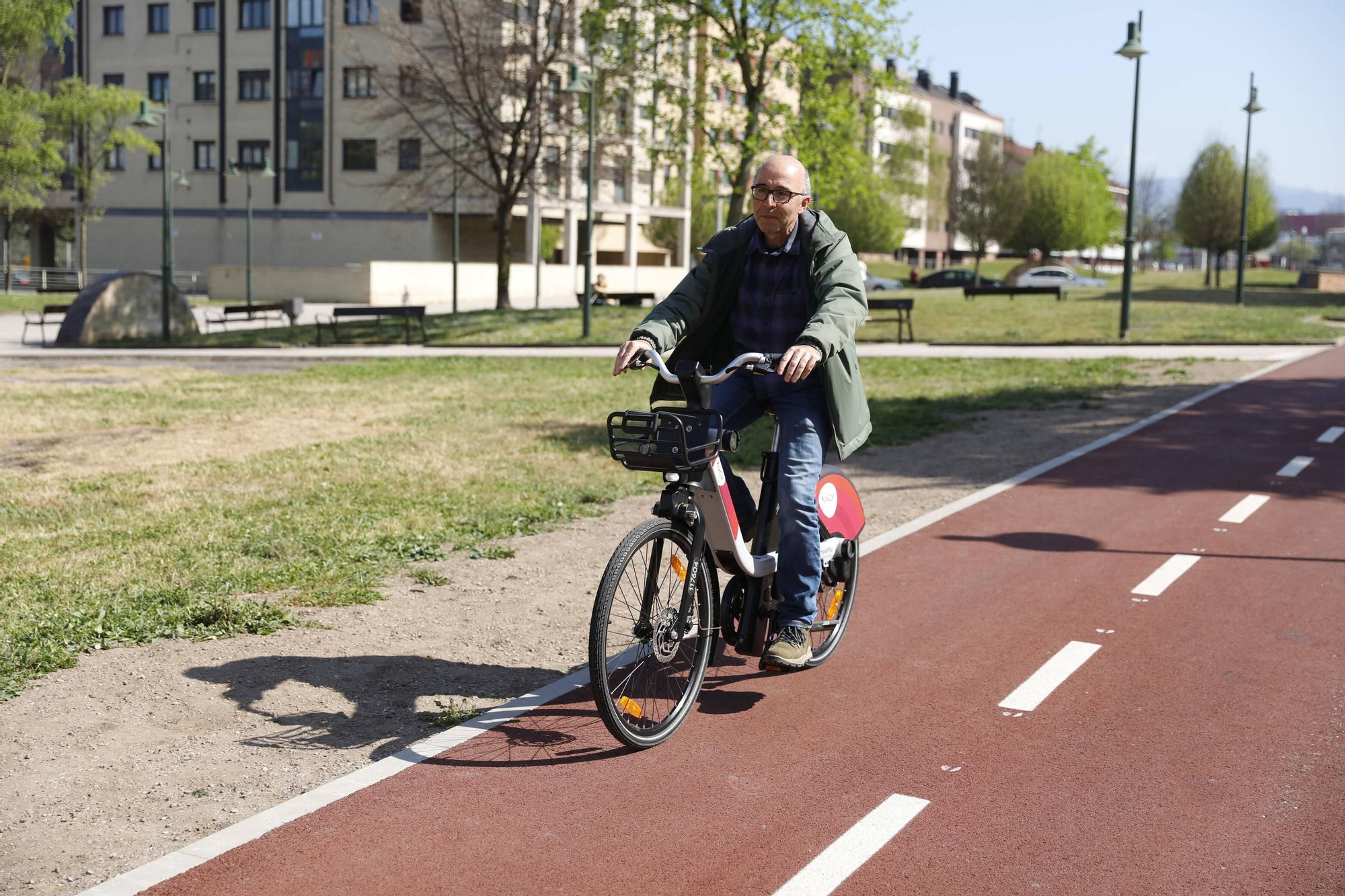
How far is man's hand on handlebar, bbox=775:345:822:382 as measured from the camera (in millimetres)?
4223

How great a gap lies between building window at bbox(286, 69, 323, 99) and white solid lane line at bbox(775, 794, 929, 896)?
61.4 metres

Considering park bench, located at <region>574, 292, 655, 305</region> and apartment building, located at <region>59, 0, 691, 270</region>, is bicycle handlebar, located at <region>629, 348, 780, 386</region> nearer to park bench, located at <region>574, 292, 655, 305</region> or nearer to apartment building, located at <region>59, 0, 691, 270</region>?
park bench, located at <region>574, 292, 655, 305</region>

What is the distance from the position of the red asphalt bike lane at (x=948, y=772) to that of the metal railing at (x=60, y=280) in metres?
53.1

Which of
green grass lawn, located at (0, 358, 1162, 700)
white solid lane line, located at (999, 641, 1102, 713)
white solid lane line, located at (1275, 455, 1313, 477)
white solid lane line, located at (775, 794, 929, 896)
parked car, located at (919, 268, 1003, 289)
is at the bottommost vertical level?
white solid lane line, located at (775, 794, 929, 896)

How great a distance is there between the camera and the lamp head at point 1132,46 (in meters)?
23.1

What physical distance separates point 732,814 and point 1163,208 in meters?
112

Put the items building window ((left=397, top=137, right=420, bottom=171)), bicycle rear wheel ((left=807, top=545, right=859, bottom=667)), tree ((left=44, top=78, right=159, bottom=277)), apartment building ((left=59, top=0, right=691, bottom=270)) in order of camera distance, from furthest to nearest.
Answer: apartment building ((left=59, top=0, right=691, bottom=270))
building window ((left=397, top=137, right=420, bottom=171))
tree ((left=44, top=78, right=159, bottom=277))
bicycle rear wheel ((left=807, top=545, right=859, bottom=667))

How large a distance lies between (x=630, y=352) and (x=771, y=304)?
74 centimetres

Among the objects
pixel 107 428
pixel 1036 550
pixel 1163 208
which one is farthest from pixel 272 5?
pixel 1163 208

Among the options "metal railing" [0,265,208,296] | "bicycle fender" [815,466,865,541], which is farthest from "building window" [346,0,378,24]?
"bicycle fender" [815,466,865,541]

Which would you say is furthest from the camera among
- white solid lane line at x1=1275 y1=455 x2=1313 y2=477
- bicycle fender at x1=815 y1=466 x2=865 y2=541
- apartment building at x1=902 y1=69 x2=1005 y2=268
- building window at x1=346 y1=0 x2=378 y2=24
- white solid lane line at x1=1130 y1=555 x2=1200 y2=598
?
apartment building at x1=902 y1=69 x2=1005 y2=268

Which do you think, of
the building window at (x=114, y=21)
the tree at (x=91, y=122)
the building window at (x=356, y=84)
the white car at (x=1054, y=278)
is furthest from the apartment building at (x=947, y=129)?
the tree at (x=91, y=122)

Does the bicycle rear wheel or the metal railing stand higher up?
the metal railing

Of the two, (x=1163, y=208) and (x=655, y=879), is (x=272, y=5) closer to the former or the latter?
(x=655, y=879)
